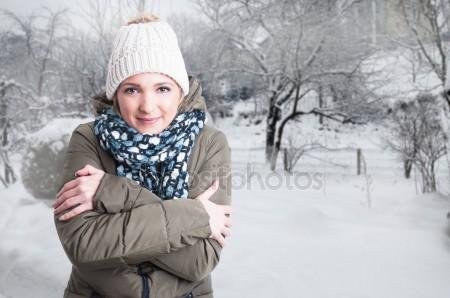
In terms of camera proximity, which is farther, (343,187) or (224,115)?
(224,115)

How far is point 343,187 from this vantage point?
677 cm

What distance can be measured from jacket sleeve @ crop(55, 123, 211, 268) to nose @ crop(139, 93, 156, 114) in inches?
7.3

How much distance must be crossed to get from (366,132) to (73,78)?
22.3 feet

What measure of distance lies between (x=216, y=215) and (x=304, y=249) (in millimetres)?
2140

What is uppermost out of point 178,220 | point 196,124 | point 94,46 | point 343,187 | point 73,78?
point 94,46

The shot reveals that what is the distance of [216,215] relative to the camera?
101 cm

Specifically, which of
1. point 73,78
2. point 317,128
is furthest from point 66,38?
point 317,128

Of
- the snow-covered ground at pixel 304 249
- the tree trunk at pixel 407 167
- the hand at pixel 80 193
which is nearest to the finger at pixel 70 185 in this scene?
the hand at pixel 80 193

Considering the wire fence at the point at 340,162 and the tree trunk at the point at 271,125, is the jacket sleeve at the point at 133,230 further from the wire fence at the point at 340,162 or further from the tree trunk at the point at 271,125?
the tree trunk at the point at 271,125

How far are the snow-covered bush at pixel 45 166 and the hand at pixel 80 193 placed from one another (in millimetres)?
3552

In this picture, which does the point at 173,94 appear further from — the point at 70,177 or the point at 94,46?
the point at 94,46

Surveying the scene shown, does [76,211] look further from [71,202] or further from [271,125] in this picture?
[271,125]

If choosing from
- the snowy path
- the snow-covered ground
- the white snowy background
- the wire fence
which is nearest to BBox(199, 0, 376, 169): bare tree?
the wire fence

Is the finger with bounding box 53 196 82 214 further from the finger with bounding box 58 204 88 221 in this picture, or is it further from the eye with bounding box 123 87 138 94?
the eye with bounding box 123 87 138 94
